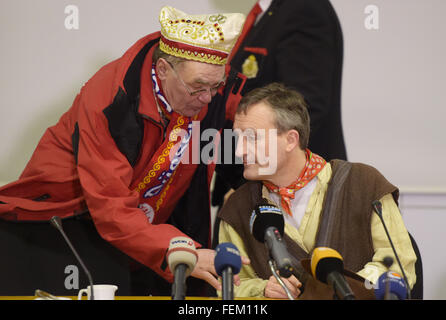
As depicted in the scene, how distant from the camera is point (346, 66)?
4.11m

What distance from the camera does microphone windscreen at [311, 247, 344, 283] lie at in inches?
66.1

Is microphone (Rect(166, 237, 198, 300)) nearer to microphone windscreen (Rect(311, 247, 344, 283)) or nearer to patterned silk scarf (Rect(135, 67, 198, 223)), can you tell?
microphone windscreen (Rect(311, 247, 344, 283))

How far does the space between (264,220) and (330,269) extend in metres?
0.28

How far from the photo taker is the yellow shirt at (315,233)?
242 centimetres

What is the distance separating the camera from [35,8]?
13.3 feet

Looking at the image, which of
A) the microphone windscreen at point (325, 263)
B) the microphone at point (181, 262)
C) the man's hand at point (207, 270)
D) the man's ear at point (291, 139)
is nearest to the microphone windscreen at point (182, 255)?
the microphone at point (181, 262)

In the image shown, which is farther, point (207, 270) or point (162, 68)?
point (162, 68)

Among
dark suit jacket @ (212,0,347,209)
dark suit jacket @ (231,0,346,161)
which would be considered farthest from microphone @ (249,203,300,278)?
dark suit jacket @ (231,0,346,161)

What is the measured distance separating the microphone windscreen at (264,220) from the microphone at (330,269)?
0.18 metres

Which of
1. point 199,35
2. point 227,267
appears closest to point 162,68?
point 199,35

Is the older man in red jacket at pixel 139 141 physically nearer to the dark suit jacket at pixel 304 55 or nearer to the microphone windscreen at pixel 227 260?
the dark suit jacket at pixel 304 55

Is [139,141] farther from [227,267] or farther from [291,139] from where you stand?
[227,267]

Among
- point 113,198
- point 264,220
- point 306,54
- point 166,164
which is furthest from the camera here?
point 306,54

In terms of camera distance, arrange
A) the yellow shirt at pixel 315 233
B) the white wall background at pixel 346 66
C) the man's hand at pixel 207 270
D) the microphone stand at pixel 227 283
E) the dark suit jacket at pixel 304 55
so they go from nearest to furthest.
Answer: the microphone stand at pixel 227 283 < the man's hand at pixel 207 270 < the yellow shirt at pixel 315 233 < the dark suit jacket at pixel 304 55 < the white wall background at pixel 346 66
